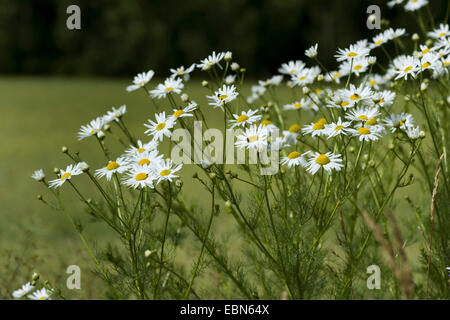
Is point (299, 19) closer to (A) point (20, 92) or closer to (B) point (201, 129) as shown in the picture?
(A) point (20, 92)

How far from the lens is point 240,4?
1764 cm

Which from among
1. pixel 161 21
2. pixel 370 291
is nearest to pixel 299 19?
pixel 161 21

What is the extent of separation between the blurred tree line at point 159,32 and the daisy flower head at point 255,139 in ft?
51.1

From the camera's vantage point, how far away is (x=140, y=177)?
110 centimetres

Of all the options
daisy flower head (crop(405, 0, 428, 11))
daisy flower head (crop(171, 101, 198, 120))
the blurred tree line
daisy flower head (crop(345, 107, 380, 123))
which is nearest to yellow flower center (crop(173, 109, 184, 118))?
daisy flower head (crop(171, 101, 198, 120))

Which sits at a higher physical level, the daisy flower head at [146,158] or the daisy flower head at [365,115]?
the daisy flower head at [365,115]

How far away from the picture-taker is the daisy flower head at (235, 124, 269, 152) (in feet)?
3.53

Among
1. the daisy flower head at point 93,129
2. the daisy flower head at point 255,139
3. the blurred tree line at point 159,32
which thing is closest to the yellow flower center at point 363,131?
the daisy flower head at point 255,139

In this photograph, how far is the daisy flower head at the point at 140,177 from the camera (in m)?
1.07

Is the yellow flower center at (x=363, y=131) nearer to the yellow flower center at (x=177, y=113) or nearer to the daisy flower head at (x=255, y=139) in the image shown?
the daisy flower head at (x=255, y=139)

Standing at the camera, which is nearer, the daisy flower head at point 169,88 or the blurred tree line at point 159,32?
the daisy flower head at point 169,88

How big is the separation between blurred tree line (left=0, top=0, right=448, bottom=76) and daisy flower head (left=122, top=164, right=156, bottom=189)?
51.3 ft

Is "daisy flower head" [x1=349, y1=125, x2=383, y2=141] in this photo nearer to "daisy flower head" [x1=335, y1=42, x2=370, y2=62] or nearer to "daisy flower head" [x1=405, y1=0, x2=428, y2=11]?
"daisy flower head" [x1=335, y1=42, x2=370, y2=62]
